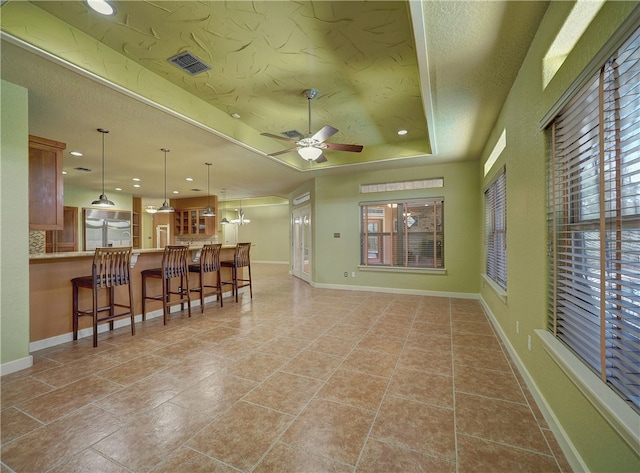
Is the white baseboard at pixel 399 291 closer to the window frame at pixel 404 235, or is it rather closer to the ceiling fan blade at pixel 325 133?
the window frame at pixel 404 235

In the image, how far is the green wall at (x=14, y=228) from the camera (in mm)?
2547

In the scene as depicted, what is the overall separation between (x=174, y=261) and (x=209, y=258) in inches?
28.1

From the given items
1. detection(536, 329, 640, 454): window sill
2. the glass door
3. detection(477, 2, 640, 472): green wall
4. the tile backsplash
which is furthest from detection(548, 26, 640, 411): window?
the glass door

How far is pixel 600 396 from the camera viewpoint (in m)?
1.21

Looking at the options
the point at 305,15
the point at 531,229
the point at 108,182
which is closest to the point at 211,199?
the point at 108,182

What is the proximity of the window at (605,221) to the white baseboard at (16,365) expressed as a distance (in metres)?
4.32

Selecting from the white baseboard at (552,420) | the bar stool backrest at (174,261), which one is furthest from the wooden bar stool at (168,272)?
the white baseboard at (552,420)

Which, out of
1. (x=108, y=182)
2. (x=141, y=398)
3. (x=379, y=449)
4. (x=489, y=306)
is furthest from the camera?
(x=108, y=182)

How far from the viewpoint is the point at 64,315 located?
10.8ft

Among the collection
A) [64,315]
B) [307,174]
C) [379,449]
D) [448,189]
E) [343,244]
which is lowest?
[379,449]

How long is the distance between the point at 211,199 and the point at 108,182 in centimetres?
278

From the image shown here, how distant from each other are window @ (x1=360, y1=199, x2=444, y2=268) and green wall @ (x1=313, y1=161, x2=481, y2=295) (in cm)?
14

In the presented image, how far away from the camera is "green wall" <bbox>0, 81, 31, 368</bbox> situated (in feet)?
8.36

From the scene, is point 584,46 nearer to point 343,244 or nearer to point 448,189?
point 448,189
